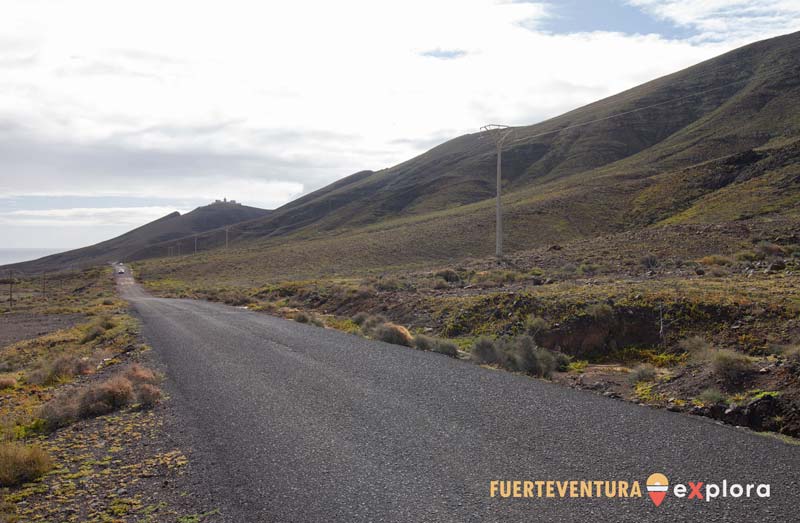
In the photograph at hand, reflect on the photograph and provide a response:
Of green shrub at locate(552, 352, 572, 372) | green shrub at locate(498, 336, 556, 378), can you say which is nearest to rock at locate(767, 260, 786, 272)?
green shrub at locate(552, 352, 572, 372)

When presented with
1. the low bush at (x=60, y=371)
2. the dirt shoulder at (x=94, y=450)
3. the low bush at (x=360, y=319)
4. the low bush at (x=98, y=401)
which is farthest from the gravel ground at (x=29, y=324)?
the low bush at (x=98, y=401)

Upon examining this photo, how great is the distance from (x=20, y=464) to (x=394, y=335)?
396 inches

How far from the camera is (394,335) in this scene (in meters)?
15.4

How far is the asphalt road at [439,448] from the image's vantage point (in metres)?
4.98

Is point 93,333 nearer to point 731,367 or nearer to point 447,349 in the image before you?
point 447,349

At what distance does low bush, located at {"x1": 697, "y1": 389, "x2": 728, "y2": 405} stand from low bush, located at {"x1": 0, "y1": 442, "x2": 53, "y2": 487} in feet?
27.1

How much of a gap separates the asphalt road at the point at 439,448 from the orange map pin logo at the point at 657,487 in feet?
0.32

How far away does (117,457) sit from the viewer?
22.3 feet

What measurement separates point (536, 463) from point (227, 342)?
11578 mm

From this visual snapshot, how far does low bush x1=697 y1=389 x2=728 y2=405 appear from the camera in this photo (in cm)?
768

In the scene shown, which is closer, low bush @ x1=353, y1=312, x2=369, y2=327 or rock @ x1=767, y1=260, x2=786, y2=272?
rock @ x1=767, y1=260, x2=786, y2=272

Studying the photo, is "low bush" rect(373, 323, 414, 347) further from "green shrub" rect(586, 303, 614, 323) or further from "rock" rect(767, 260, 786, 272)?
"rock" rect(767, 260, 786, 272)

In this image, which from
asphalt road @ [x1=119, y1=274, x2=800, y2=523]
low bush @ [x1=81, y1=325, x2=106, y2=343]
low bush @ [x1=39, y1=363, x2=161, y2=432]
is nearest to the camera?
asphalt road @ [x1=119, y1=274, x2=800, y2=523]

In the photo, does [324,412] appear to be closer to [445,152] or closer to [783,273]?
[783,273]
